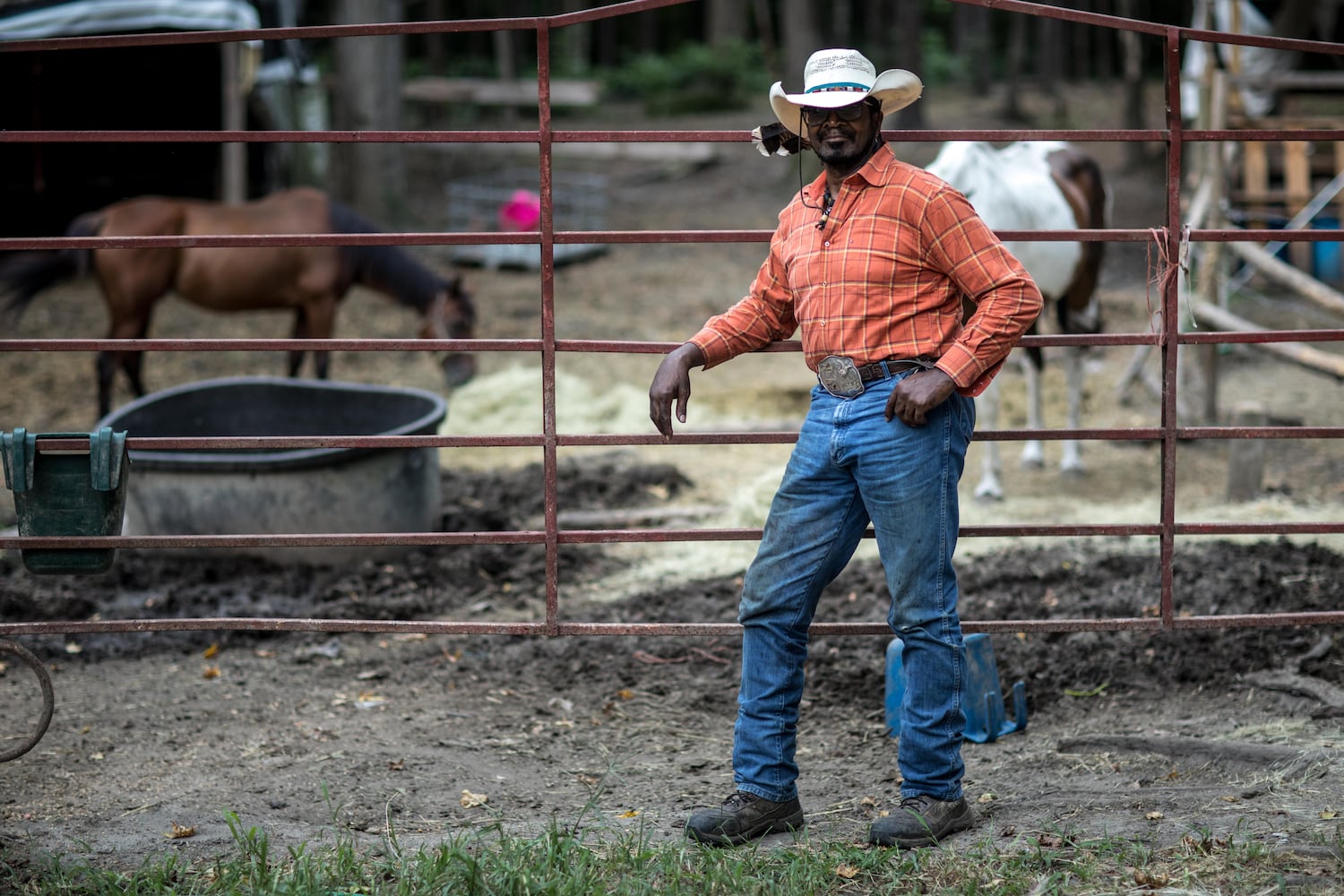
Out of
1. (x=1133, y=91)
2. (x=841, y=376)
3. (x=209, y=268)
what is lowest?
(x=841, y=376)

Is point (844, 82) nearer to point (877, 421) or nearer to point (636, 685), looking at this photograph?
point (877, 421)

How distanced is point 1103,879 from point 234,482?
4096mm

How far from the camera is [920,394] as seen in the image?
2.96 meters

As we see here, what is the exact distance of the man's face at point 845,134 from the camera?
121 inches

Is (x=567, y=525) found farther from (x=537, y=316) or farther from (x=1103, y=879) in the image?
(x=537, y=316)

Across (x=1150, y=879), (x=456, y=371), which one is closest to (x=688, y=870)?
(x=1150, y=879)

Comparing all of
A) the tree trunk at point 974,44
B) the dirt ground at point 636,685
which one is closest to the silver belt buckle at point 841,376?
the dirt ground at point 636,685

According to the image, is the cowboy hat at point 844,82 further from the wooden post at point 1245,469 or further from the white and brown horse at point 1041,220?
the wooden post at point 1245,469

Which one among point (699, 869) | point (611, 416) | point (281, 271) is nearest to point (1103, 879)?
point (699, 869)

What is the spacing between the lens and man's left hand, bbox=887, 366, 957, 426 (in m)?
2.96

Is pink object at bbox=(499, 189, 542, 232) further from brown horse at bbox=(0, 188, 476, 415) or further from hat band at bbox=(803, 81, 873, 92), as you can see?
hat band at bbox=(803, 81, 873, 92)

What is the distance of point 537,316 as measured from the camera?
11578 mm

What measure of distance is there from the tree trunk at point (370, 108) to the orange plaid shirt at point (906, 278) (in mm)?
11484

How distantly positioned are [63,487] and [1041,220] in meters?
5.21
